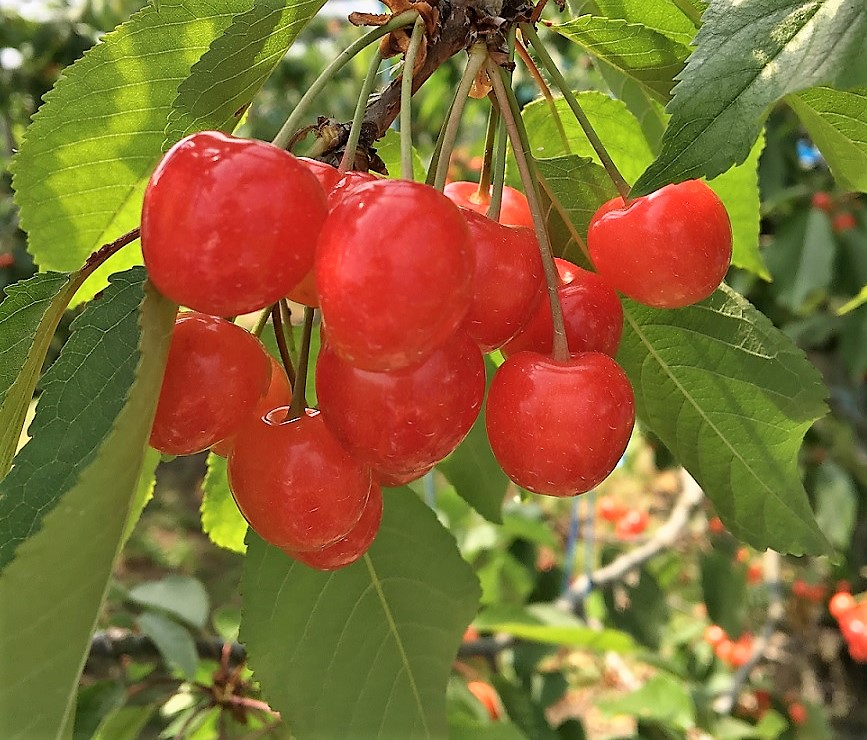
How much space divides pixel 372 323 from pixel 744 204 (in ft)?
3.02

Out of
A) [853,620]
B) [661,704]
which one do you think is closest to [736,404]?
[661,704]

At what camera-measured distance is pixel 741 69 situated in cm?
63

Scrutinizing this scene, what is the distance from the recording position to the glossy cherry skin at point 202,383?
66 cm

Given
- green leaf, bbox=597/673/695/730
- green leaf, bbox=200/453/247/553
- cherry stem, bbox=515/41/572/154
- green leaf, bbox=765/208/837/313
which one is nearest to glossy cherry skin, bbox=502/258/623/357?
cherry stem, bbox=515/41/572/154

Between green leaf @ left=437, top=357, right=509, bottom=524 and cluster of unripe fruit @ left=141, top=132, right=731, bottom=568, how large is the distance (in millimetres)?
438

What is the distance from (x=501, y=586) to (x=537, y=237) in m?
2.70

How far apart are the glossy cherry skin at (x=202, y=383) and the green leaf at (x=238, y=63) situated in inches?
8.9

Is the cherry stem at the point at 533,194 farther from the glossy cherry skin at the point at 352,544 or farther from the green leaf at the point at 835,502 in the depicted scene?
the green leaf at the point at 835,502

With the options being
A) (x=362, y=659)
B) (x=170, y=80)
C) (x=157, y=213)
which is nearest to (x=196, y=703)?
(x=362, y=659)

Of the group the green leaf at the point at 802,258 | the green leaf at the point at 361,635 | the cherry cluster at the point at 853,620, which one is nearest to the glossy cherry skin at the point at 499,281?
the green leaf at the point at 361,635

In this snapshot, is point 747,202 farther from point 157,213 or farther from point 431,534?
point 157,213

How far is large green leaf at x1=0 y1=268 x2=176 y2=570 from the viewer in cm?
58

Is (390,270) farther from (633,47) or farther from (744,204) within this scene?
(744,204)

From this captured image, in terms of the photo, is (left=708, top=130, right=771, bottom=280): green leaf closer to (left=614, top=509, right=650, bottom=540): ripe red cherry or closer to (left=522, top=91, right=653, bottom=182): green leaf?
(left=522, top=91, right=653, bottom=182): green leaf
